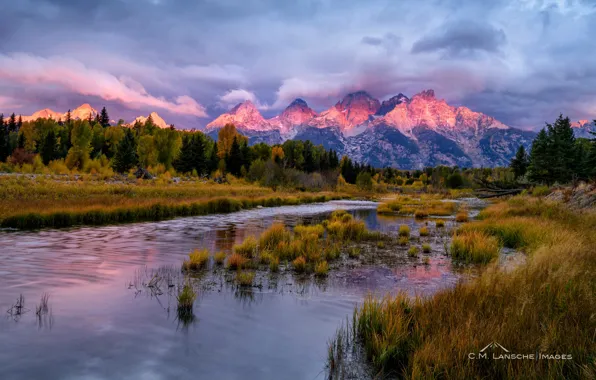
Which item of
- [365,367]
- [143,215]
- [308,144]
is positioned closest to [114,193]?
[143,215]

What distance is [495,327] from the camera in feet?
19.1

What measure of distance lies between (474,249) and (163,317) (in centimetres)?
1284

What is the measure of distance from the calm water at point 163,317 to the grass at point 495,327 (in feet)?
4.39

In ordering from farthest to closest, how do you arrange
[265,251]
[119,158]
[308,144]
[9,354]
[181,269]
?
1. [308,144]
2. [119,158]
3. [265,251]
4. [181,269]
5. [9,354]

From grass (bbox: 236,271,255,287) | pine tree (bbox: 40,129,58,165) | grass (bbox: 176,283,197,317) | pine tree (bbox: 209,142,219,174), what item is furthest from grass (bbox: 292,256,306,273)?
pine tree (bbox: 40,129,58,165)

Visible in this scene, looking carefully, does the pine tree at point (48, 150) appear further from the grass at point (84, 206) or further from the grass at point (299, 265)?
the grass at point (299, 265)

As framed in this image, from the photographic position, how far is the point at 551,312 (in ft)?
20.9

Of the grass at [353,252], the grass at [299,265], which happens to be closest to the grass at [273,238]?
the grass at [299,265]

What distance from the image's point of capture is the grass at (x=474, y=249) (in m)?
14.7

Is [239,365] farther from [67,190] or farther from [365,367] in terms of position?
[67,190]

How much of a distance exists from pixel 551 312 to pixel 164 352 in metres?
7.19

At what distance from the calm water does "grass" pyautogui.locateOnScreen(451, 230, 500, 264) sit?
2.73 feet

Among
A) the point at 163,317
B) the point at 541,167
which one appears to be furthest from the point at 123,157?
the point at 541,167

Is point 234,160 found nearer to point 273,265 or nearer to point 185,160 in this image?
point 185,160
